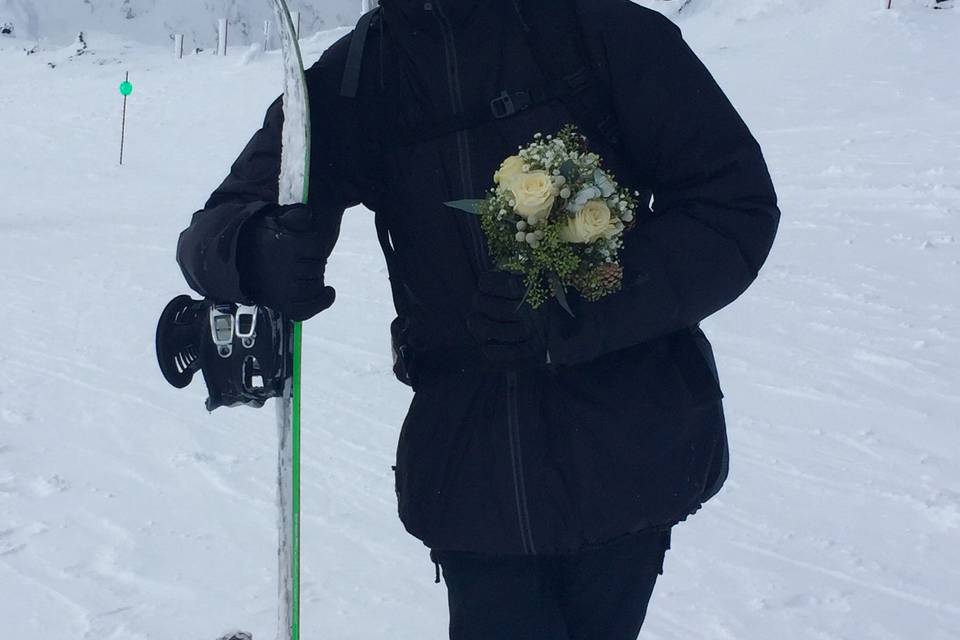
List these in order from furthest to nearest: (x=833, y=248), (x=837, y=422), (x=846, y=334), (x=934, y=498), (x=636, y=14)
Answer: (x=833, y=248), (x=846, y=334), (x=837, y=422), (x=934, y=498), (x=636, y=14)

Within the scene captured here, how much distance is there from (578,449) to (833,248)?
22.0ft

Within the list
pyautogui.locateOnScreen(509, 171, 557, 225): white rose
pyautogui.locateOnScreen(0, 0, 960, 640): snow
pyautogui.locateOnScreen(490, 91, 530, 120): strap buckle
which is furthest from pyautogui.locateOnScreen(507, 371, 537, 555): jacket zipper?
pyautogui.locateOnScreen(0, 0, 960, 640): snow

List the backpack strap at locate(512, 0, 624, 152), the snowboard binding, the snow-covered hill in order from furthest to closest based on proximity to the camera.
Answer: the snow-covered hill, the snowboard binding, the backpack strap at locate(512, 0, 624, 152)

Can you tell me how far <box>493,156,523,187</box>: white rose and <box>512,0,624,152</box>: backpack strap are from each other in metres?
0.16

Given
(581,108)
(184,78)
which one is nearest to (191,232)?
(581,108)

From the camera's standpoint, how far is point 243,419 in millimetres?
5211

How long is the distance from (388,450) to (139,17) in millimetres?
68777

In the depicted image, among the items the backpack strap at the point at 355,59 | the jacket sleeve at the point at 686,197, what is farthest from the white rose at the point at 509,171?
the backpack strap at the point at 355,59

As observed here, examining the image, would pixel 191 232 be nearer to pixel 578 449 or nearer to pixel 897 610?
pixel 578 449

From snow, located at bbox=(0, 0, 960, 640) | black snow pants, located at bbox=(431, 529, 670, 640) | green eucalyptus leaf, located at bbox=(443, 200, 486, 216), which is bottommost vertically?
snow, located at bbox=(0, 0, 960, 640)

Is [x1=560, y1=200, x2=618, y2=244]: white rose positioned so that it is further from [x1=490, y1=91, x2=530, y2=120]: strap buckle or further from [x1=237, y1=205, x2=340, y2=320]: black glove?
[x1=237, y1=205, x2=340, y2=320]: black glove

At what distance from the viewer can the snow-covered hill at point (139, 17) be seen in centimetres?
5709

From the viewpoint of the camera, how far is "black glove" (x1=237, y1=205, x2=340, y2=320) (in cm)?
178

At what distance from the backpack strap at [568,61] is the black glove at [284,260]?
491 mm
